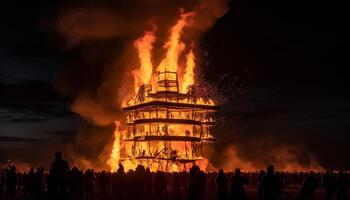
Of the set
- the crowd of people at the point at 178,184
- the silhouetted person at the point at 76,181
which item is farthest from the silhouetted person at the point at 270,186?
the silhouetted person at the point at 76,181

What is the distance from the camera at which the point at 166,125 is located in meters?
88.8

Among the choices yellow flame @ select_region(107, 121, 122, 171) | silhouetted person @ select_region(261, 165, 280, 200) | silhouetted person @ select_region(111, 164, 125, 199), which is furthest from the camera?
yellow flame @ select_region(107, 121, 122, 171)

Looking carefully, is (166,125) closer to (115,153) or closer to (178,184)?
(115,153)

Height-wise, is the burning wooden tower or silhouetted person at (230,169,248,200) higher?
the burning wooden tower

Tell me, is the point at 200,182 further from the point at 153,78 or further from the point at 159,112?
the point at 153,78

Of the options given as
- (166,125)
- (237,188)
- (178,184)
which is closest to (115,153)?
(166,125)

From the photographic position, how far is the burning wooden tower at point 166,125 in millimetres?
87025

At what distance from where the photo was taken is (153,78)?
99.4 metres

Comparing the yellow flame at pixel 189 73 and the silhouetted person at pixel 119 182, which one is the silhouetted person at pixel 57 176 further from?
the yellow flame at pixel 189 73

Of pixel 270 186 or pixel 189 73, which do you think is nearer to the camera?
pixel 270 186

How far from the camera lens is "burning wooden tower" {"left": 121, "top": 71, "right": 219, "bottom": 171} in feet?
286

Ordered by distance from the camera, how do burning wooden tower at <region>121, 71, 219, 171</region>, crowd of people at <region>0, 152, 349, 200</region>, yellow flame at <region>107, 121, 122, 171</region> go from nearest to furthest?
crowd of people at <region>0, 152, 349, 200</region> < burning wooden tower at <region>121, 71, 219, 171</region> < yellow flame at <region>107, 121, 122, 171</region>

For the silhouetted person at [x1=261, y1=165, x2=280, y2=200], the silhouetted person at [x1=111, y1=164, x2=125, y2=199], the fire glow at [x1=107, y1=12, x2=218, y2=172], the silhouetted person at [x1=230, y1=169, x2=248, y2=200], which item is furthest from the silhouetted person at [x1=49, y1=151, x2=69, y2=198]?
the fire glow at [x1=107, y1=12, x2=218, y2=172]

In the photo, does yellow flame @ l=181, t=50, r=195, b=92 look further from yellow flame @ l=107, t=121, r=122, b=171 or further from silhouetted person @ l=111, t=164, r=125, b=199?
silhouetted person @ l=111, t=164, r=125, b=199
